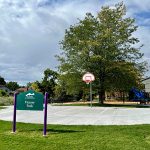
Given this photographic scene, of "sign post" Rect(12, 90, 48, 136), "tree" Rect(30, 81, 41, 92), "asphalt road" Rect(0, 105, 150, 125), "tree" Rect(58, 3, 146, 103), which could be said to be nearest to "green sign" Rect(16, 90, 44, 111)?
"sign post" Rect(12, 90, 48, 136)

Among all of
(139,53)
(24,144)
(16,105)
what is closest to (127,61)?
(139,53)

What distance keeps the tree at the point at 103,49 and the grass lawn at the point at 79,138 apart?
2403 cm

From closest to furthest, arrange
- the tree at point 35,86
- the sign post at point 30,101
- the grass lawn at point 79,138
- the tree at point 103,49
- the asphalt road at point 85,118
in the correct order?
the grass lawn at point 79,138
the sign post at point 30,101
the asphalt road at point 85,118
the tree at point 103,49
the tree at point 35,86

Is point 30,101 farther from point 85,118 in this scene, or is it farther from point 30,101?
point 85,118

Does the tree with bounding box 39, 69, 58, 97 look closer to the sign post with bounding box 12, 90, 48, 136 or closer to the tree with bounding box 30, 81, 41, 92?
the tree with bounding box 30, 81, 41, 92

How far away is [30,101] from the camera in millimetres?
14047

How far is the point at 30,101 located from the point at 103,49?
25898 millimetres

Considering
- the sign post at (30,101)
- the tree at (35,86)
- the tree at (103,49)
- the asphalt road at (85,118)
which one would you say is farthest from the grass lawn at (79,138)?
the tree at (35,86)

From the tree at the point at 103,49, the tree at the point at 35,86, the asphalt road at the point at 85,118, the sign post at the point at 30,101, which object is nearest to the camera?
the sign post at the point at 30,101

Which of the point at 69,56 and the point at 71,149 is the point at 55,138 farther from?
the point at 69,56

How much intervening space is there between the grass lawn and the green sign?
32.0 inches

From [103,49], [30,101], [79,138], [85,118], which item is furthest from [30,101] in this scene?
[103,49]

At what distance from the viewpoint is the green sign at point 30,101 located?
552 inches

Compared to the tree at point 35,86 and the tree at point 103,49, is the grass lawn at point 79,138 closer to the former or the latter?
the tree at point 103,49
